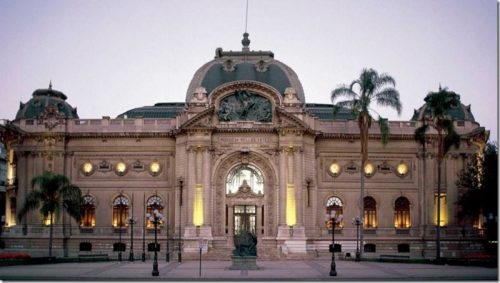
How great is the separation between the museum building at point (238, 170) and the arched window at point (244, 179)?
0.09 metres

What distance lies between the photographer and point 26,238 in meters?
71.3

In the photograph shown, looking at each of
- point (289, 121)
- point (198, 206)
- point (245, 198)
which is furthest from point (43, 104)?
point (289, 121)

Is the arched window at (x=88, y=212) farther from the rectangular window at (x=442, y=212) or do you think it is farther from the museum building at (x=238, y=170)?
the rectangular window at (x=442, y=212)

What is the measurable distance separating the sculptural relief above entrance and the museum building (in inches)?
3.5

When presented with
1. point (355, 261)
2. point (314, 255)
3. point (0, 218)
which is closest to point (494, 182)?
point (355, 261)

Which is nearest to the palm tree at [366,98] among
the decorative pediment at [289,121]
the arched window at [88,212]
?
the decorative pediment at [289,121]

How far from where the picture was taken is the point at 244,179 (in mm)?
70562

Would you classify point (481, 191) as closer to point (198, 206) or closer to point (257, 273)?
point (198, 206)

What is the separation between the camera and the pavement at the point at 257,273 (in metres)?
43.3

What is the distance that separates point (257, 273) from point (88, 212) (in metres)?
29.9

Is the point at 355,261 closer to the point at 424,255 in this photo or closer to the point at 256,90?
the point at 424,255

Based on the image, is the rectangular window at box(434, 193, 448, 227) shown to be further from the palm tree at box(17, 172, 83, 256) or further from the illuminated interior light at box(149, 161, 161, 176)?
the palm tree at box(17, 172, 83, 256)

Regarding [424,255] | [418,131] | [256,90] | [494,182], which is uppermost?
Answer: [256,90]

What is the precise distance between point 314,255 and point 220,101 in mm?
15995
